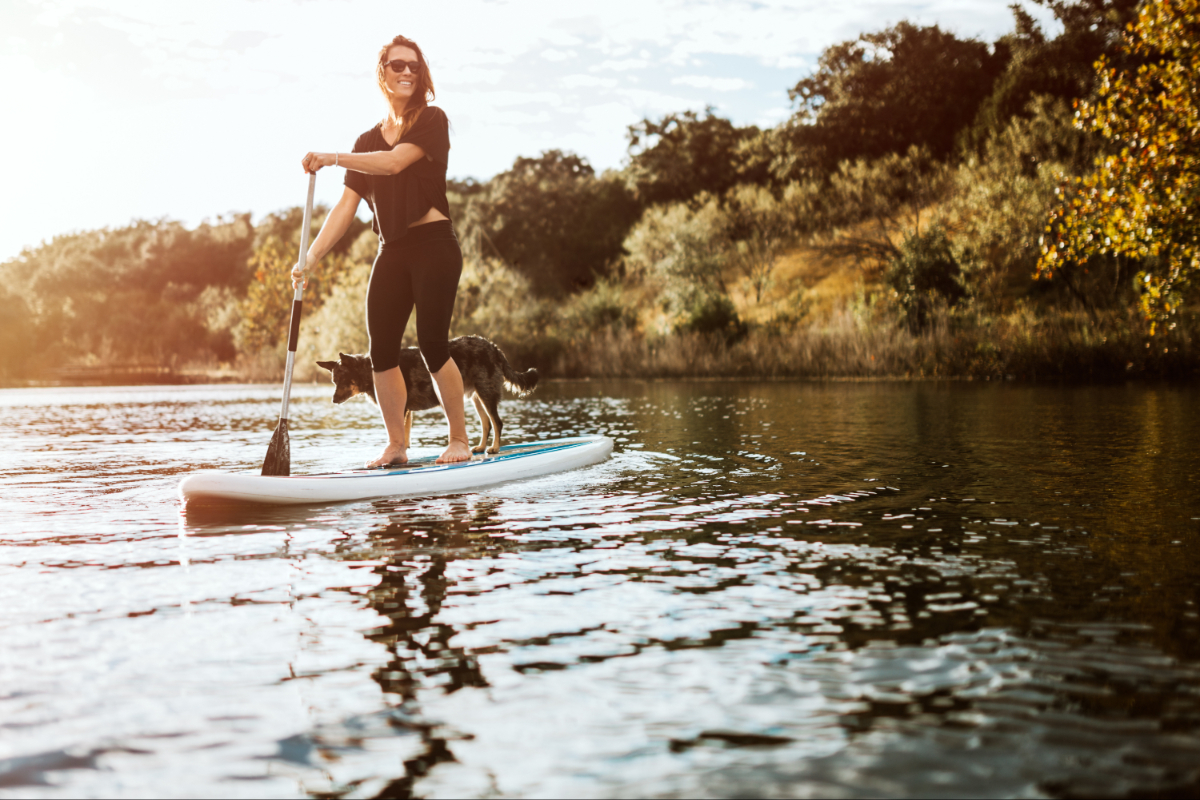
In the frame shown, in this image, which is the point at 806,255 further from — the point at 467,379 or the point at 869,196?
the point at 467,379

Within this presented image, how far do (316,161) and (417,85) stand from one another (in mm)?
982

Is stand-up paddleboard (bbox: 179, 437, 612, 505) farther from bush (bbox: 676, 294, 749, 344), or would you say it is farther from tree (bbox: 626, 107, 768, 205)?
tree (bbox: 626, 107, 768, 205)

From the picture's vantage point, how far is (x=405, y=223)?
6.45 metres

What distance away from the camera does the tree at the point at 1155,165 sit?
531 inches

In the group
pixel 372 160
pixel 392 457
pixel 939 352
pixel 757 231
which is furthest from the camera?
pixel 757 231

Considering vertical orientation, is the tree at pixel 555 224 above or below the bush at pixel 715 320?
above

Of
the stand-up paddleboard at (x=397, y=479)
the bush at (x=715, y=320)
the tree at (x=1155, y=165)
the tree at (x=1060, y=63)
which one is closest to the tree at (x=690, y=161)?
the tree at (x=1060, y=63)

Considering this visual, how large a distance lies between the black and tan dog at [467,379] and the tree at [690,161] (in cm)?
3992

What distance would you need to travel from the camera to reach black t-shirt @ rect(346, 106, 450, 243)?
644 centimetres

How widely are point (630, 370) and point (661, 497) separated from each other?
851 inches

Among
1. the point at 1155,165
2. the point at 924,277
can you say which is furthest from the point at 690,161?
the point at 1155,165

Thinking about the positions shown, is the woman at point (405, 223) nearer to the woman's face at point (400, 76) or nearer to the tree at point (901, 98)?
the woman's face at point (400, 76)

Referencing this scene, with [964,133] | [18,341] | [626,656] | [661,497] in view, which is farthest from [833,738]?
[18,341]

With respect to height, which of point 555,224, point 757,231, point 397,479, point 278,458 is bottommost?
point 397,479
